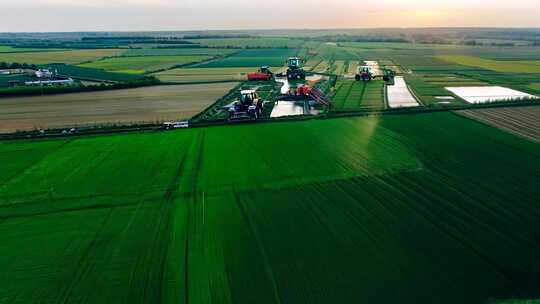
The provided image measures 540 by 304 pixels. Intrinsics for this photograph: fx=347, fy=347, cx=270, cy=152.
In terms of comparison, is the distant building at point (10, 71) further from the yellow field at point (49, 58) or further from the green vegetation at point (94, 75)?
the yellow field at point (49, 58)

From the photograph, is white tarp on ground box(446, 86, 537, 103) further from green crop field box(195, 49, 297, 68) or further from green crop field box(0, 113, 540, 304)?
green crop field box(195, 49, 297, 68)

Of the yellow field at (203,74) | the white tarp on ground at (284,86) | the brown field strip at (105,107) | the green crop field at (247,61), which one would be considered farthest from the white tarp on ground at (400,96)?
the green crop field at (247,61)

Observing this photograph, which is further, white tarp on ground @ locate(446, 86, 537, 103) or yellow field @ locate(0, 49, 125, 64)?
yellow field @ locate(0, 49, 125, 64)

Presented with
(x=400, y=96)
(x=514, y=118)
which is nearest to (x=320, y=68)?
(x=400, y=96)

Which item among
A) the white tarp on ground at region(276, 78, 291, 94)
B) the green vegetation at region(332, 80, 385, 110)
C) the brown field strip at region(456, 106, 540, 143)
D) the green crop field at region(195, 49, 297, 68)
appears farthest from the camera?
the green crop field at region(195, 49, 297, 68)

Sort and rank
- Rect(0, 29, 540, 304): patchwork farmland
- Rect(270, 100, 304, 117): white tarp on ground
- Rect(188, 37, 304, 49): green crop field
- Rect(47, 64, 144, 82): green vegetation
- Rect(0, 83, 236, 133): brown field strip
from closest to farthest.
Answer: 1. Rect(0, 29, 540, 304): patchwork farmland
2. Rect(0, 83, 236, 133): brown field strip
3. Rect(270, 100, 304, 117): white tarp on ground
4. Rect(47, 64, 144, 82): green vegetation
5. Rect(188, 37, 304, 49): green crop field

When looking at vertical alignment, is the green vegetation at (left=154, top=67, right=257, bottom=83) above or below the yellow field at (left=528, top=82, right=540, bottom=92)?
above

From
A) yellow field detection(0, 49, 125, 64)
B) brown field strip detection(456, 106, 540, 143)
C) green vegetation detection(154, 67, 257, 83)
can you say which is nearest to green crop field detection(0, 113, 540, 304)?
brown field strip detection(456, 106, 540, 143)
